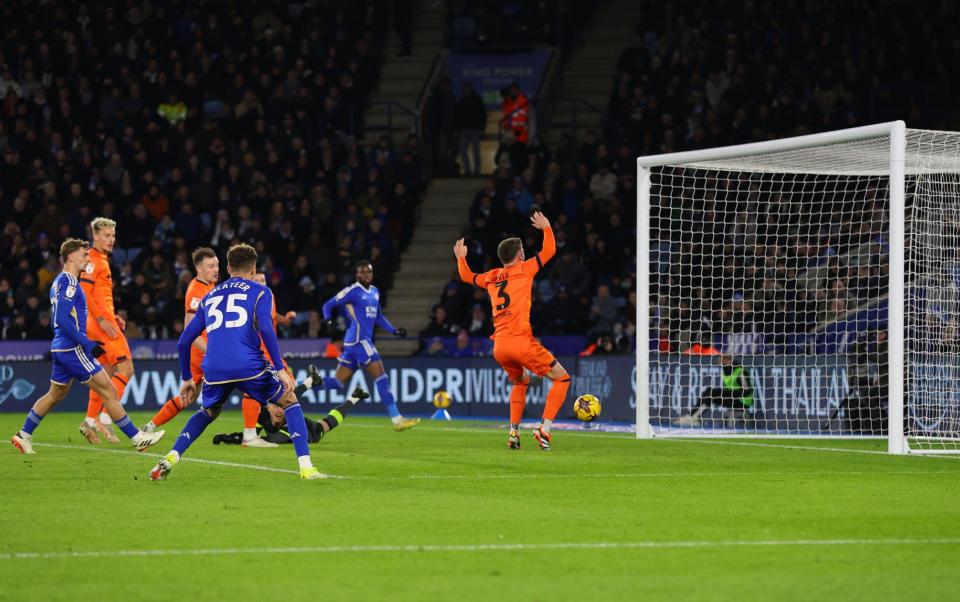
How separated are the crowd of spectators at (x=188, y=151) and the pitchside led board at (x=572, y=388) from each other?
1.23 m

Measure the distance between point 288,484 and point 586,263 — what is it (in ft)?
48.0

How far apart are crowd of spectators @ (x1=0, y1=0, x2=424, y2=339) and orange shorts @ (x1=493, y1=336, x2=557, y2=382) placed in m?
10.8

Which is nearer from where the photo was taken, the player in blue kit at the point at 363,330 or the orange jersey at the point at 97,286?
the orange jersey at the point at 97,286

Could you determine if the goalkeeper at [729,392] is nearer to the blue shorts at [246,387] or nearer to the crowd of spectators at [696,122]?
the crowd of spectators at [696,122]

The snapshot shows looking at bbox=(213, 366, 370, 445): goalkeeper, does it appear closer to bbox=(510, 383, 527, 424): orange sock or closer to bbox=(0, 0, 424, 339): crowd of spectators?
bbox=(510, 383, 527, 424): orange sock

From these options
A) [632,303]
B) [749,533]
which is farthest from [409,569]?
[632,303]

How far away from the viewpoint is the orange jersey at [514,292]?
15.0 m

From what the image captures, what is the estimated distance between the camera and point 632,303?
2322cm

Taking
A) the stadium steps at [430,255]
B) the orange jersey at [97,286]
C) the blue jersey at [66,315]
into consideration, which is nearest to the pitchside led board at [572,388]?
the stadium steps at [430,255]

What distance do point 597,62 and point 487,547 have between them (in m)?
24.7

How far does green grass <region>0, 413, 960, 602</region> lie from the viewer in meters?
6.71

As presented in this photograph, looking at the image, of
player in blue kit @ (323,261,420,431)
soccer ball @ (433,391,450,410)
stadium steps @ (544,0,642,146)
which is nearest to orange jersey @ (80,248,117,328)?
player in blue kit @ (323,261,420,431)

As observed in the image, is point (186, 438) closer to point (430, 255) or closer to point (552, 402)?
point (552, 402)

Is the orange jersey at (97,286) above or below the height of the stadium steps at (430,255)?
below
